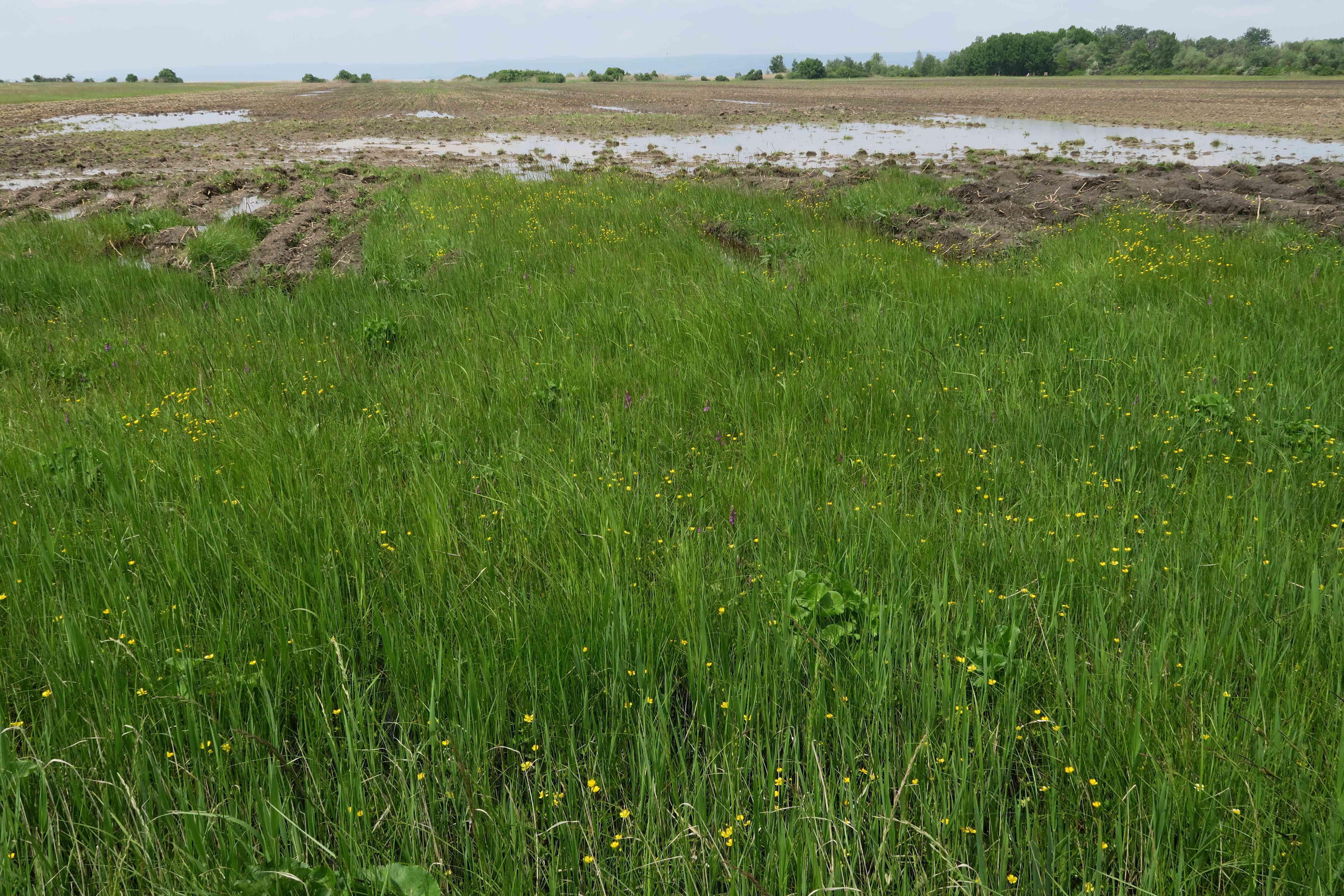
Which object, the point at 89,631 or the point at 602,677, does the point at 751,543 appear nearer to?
the point at 602,677

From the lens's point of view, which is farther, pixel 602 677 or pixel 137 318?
pixel 137 318

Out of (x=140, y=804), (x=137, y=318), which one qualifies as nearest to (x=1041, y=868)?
(x=140, y=804)

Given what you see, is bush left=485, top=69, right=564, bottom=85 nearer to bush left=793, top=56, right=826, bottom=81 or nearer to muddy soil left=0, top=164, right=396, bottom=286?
bush left=793, top=56, right=826, bottom=81

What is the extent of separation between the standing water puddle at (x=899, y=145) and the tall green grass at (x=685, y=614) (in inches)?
584

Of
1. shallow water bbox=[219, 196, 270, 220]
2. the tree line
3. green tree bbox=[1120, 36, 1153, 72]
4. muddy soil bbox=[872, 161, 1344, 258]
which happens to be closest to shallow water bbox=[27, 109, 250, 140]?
shallow water bbox=[219, 196, 270, 220]

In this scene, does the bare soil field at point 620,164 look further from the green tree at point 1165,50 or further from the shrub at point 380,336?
the green tree at point 1165,50

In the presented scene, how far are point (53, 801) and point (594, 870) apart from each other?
1.40 m

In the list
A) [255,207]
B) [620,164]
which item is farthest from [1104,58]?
[255,207]

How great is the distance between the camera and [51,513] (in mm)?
3154

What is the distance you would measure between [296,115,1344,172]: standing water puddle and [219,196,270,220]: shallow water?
8151mm

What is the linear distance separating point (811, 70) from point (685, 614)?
111 meters

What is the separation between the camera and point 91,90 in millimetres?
70375

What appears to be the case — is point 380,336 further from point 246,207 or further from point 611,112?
point 611,112

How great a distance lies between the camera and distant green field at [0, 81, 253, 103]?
179 ft
